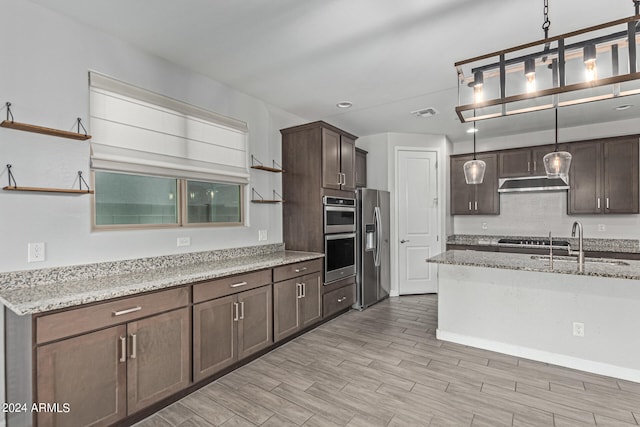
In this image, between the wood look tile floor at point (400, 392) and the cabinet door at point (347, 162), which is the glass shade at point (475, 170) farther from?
the cabinet door at point (347, 162)

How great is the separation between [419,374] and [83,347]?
2393 millimetres

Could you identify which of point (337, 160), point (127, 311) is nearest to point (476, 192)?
point (337, 160)

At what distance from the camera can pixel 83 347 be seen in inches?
70.3

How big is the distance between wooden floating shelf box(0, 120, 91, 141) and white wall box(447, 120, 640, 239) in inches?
212

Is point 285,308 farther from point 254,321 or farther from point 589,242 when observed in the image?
point 589,242

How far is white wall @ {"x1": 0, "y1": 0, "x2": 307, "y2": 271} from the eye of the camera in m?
2.02

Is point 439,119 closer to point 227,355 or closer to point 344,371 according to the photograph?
point 344,371

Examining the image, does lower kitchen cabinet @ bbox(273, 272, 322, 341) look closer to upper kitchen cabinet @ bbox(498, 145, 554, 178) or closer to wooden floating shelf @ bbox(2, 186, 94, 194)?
wooden floating shelf @ bbox(2, 186, 94, 194)

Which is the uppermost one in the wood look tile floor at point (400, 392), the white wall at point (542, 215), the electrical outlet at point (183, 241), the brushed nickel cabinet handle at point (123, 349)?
the white wall at point (542, 215)

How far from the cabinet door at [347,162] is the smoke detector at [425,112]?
92cm

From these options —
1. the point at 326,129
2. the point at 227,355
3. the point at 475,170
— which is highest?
the point at 326,129

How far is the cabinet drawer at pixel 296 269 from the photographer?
10.4 feet

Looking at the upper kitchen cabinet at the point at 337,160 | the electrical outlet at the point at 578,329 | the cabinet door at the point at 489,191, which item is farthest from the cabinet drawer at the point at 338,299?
the cabinet door at the point at 489,191

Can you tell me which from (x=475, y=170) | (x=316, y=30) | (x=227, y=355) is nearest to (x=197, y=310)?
(x=227, y=355)
